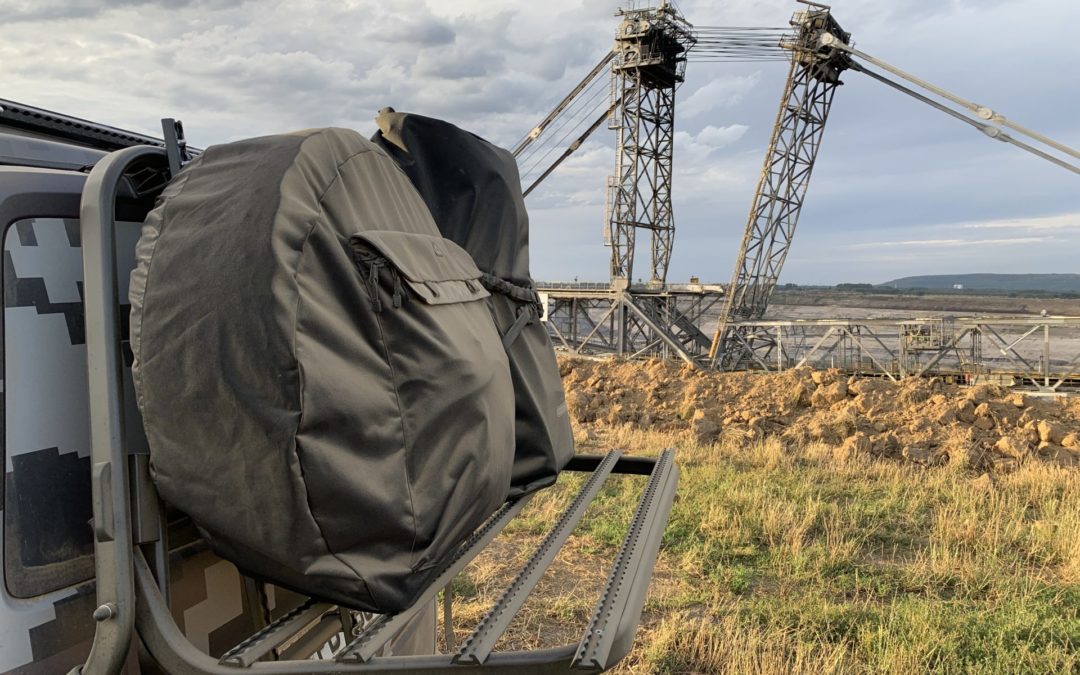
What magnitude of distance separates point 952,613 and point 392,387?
3363 millimetres

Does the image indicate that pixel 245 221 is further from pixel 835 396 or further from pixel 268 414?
pixel 835 396

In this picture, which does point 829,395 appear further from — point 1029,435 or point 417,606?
point 417,606

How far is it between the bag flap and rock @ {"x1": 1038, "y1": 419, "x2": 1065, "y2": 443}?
900 cm

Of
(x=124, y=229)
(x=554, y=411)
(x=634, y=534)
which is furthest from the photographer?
(x=554, y=411)

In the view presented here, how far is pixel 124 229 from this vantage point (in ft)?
4.86

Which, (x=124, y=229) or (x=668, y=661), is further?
(x=668, y=661)

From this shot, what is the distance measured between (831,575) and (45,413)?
4089 millimetres

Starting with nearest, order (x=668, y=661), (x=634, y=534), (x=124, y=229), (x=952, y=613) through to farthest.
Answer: (x=124, y=229)
(x=634, y=534)
(x=668, y=661)
(x=952, y=613)

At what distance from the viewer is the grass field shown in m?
3.24

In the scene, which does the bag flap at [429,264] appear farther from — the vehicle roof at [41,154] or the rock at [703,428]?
the rock at [703,428]

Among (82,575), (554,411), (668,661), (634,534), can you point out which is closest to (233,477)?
(82,575)

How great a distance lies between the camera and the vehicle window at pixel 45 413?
4.18ft

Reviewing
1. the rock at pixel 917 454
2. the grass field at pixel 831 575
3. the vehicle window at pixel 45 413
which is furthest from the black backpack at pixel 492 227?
the rock at pixel 917 454

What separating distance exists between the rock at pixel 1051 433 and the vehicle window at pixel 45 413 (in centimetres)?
973
